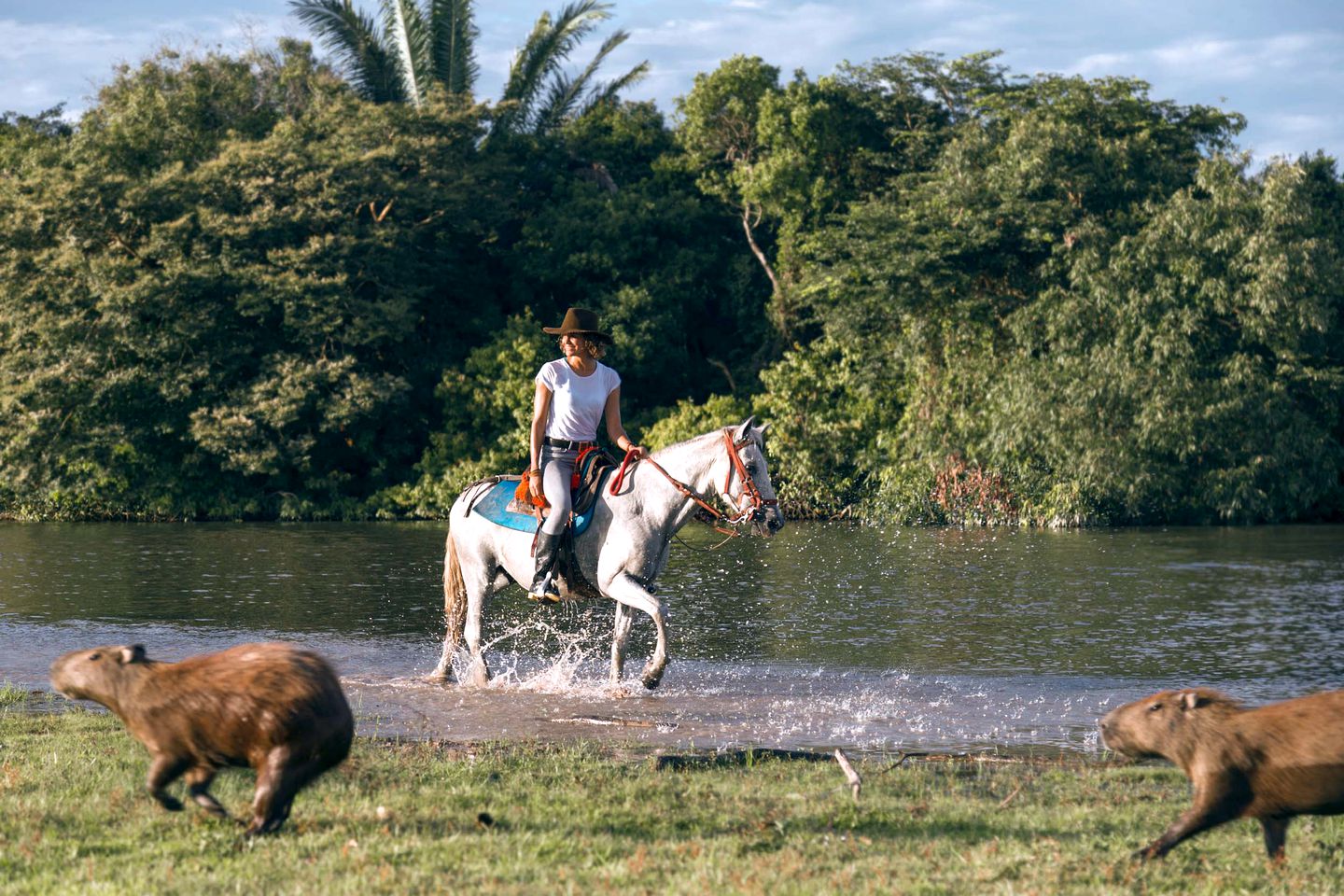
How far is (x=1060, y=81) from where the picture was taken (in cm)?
3750

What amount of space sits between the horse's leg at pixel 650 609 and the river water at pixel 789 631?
206 mm

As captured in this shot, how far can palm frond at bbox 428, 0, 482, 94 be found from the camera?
4125 centimetres

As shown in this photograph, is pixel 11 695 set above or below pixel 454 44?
below

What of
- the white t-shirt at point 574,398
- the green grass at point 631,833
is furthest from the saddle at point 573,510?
the green grass at point 631,833

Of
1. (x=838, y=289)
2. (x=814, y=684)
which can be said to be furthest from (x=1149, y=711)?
(x=838, y=289)

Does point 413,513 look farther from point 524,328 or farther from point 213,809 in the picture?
point 213,809

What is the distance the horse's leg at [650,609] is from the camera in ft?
34.3

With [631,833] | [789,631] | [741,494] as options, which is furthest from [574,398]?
[631,833]

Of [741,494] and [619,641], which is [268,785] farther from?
[619,641]

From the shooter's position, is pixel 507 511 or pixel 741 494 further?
pixel 507 511

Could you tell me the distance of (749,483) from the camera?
34.3 ft

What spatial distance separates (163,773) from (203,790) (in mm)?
203

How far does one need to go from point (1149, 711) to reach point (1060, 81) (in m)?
34.5

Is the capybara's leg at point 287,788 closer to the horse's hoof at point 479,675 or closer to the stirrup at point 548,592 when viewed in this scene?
the stirrup at point 548,592
